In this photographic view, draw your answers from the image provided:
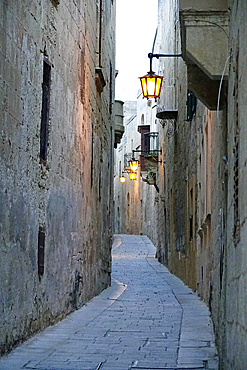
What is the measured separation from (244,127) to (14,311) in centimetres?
329

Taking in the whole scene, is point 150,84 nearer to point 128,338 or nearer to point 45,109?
point 45,109

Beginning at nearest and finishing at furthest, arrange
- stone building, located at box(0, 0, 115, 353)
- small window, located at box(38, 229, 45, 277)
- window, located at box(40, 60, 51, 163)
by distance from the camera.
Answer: stone building, located at box(0, 0, 115, 353) → small window, located at box(38, 229, 45, 277) → window, located at box(40, 60, 51, 163)

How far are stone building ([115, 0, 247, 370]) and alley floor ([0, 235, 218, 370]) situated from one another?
0.29m

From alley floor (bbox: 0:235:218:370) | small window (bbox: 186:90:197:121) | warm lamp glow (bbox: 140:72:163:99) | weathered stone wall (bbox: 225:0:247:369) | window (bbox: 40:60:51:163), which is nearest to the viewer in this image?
weathered stone wall (bbox: 225:0:247:369)

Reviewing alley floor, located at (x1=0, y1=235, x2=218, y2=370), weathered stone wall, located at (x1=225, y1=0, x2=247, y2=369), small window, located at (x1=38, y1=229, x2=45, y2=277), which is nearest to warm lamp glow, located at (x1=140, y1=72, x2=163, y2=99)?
alley floor, located at (x1=0, y1=235, x2=218, y2=370)

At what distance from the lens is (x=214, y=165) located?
805 centimetres

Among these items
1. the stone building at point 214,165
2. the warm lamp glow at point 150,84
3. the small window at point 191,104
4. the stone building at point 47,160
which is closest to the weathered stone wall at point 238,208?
the stone building at point 214,165

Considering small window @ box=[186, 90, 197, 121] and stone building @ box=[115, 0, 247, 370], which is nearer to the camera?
stone building @ box=[115, 0, 247, 370]

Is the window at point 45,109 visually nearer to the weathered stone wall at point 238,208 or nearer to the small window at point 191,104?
the weathered stone wall at point 238,208

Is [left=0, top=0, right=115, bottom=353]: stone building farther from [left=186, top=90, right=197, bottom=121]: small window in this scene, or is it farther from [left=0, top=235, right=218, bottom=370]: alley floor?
[left=186, top=90, right=197, bottom=121]: small window

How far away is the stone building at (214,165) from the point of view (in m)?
3.91

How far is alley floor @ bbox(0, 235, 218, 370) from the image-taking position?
17.9 feet

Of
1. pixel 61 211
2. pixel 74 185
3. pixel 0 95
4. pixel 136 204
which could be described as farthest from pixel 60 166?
pixel 136 204

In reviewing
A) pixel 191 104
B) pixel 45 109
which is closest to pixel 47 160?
pixel 45 109
